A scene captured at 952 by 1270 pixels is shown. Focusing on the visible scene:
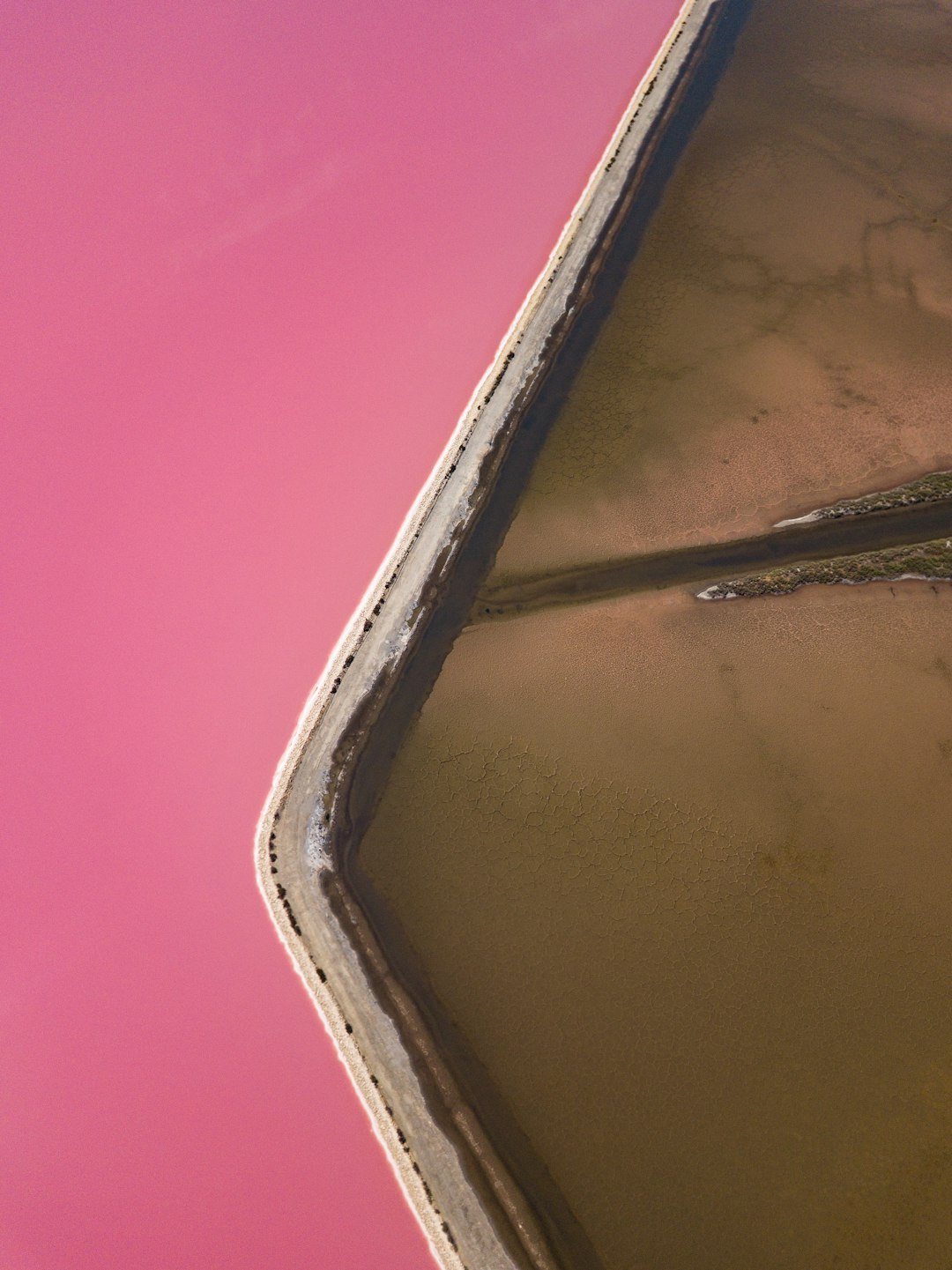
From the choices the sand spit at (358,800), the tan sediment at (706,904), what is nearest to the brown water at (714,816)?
the tan sediment at (706,904)

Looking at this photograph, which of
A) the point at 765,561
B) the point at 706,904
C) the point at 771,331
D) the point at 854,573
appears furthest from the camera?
the point at 771,331

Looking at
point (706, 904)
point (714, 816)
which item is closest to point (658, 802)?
point (714, 816)

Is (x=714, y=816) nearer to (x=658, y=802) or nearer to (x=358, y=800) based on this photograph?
(x=658, y=802)

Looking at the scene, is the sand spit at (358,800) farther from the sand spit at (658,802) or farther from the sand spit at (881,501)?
the sand spit at (881,501)

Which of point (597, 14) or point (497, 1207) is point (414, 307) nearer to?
point (597, 14)

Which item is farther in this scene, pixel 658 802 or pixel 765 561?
pixel 765 561

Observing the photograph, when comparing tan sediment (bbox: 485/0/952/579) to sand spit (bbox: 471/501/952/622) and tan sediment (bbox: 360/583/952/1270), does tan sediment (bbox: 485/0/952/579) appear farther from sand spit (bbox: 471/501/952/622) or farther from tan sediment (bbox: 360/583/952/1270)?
tan sediment (bbox: 360/583/952/1270)

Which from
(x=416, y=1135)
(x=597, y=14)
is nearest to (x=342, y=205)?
(x=597, y=14)

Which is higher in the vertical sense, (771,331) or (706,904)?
(771,331)
